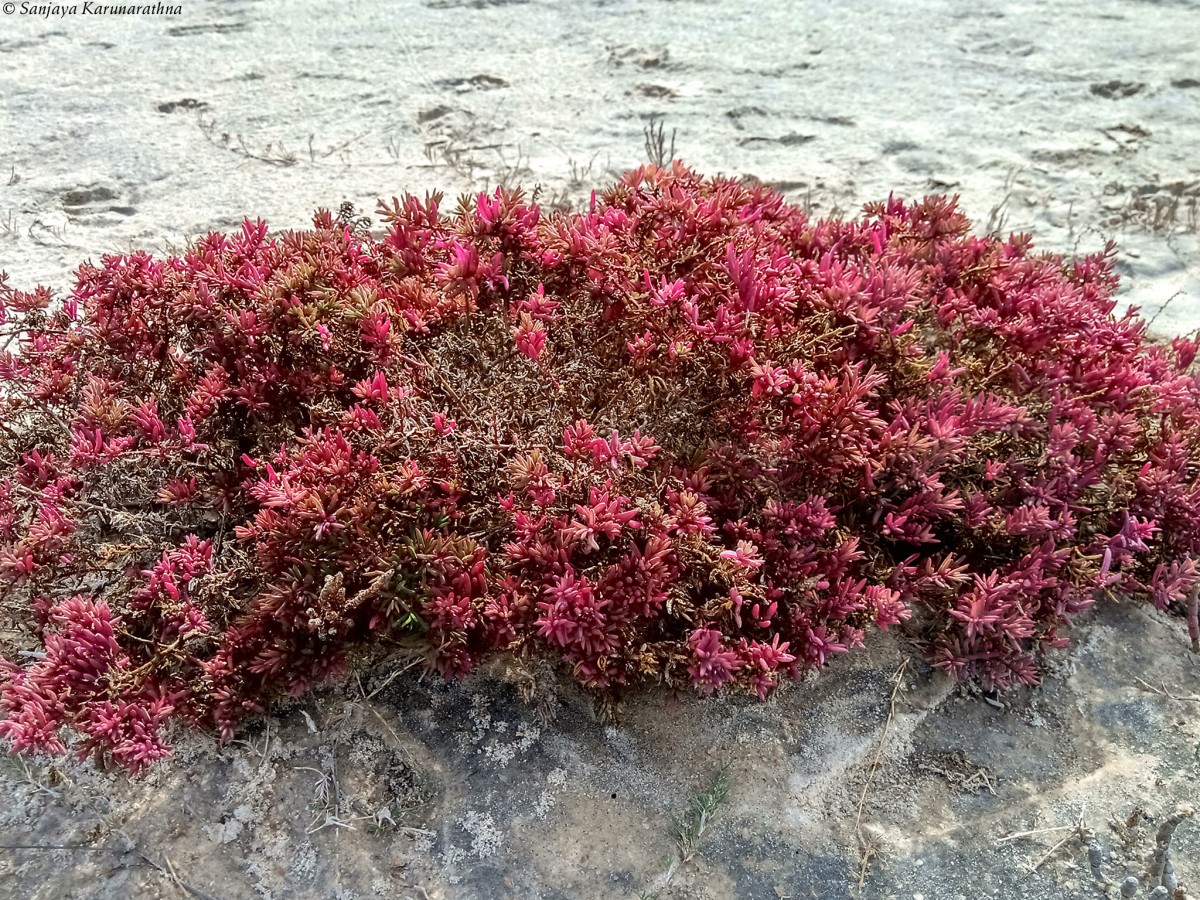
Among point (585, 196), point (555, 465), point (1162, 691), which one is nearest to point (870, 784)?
point (1162, 691)

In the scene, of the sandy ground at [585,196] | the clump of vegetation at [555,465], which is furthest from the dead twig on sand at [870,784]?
the clump of vegetation at [555,465]

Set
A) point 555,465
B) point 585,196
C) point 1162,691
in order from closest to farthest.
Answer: point 555,465
point 1162,691
point 585,196

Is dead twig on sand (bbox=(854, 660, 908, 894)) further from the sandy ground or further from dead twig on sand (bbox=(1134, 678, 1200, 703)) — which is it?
dead twig on sand (bbox=(1134, 678, 1200, 703))

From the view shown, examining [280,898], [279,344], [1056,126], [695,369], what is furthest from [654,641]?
[1056,126]

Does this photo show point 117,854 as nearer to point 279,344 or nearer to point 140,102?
point 279,344

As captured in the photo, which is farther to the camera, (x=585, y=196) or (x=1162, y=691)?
(x=585, y=196)

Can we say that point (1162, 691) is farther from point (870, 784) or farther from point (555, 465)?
point (555, 465)
